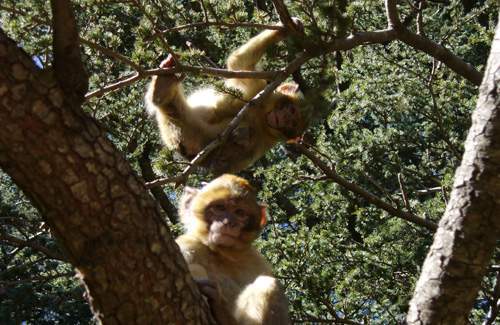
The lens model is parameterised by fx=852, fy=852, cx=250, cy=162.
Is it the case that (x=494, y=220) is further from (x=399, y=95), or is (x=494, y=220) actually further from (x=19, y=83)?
(x=399, y=95)

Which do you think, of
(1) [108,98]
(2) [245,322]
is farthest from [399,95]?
(2) [245,322]

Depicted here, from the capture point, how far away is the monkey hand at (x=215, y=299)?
4.71 metres

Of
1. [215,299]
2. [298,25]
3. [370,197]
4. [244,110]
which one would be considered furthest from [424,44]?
[215,299]

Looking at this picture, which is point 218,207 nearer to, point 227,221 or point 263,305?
point 227,221

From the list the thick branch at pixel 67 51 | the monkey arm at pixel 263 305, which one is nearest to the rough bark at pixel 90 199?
the thick branch at pixel 67 51

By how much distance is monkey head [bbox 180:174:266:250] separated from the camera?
18.2 ft

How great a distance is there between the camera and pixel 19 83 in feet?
10.5

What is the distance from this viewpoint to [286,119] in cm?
850

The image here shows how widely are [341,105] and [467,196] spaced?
5.60 meters

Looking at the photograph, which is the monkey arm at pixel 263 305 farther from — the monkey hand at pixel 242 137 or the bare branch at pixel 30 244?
the bare branch at pixel 30 244

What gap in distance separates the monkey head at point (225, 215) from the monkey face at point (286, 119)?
90.3 inches

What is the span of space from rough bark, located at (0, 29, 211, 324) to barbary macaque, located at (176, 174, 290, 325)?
3.85 feet

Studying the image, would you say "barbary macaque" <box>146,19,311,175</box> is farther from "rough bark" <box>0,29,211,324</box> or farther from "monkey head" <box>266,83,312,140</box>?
"rough bark" <box>0,29,211,324</box>

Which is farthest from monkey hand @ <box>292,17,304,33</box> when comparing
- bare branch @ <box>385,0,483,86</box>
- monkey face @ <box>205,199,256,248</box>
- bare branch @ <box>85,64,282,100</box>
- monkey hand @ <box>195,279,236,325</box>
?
monkey hand @ <box>195,279,236,325</box>
